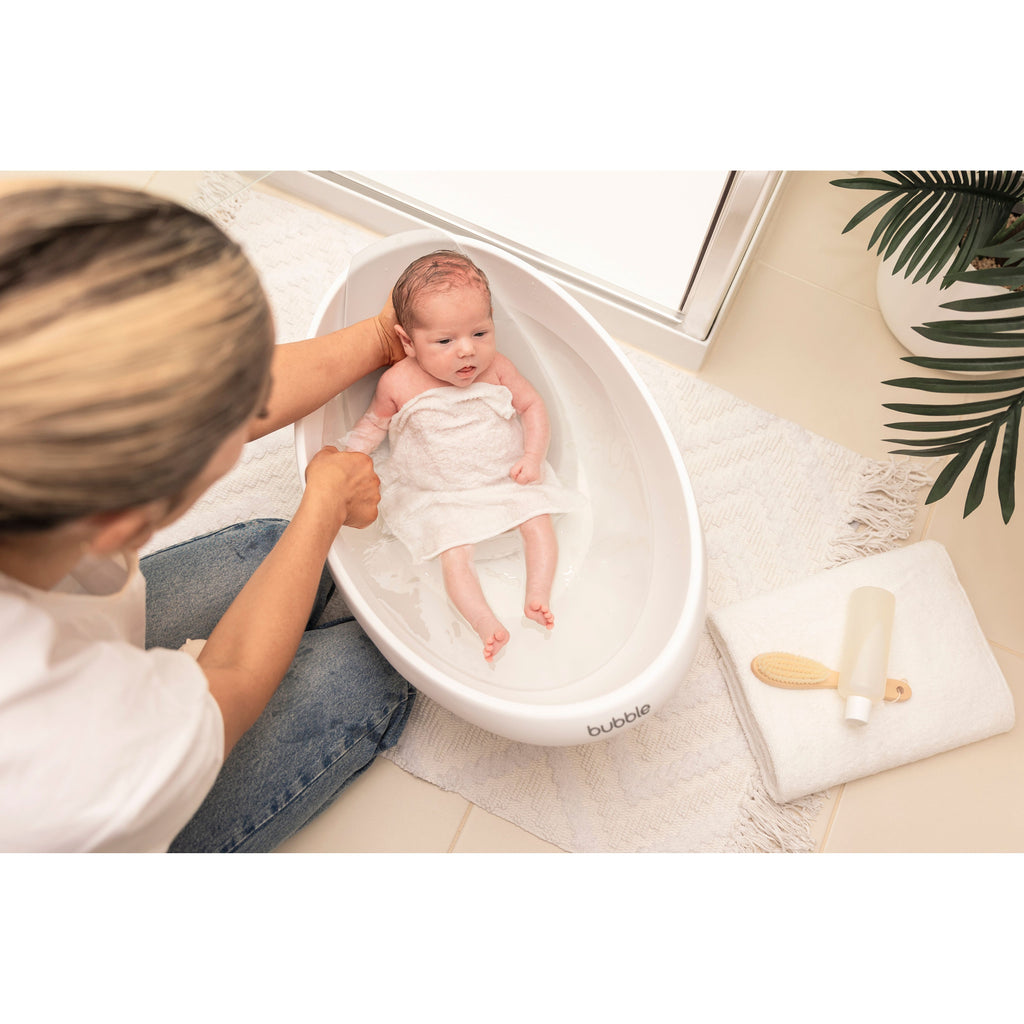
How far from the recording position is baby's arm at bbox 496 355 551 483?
4.18ft

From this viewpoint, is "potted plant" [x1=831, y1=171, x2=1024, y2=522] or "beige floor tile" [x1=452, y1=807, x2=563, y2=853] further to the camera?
"beige floor tile" [x1=452, y1=807, x2=563, y2=853]

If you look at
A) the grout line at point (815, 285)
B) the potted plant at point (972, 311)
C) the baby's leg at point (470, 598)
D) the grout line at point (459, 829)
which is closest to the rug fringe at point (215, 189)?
the baby's leg at point (470, 598)

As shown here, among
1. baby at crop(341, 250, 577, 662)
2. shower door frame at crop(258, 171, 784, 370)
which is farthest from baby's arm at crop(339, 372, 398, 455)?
shower door frame at crop(258, 171, 784, 370)

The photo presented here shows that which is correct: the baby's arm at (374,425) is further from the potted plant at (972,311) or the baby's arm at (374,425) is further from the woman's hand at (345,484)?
the potted plant at (972,311)

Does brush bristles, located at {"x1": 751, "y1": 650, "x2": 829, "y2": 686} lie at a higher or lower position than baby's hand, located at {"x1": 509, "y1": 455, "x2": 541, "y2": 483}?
lower

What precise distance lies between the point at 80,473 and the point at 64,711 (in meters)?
0.21

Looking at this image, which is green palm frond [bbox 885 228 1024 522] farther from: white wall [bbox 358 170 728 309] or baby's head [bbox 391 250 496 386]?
baby's head [bbox 391 250 496 386]

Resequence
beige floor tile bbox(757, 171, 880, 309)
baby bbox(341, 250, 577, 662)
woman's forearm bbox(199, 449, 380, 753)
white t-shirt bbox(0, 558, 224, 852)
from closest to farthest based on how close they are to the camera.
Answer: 1. white t-shirt bbox(0, 558, 224, 852)
2. woman's forearm bbox(199, 449, 380, 753)
3. baby bbox(341, 250, 577, 662)
4. beige floor tile bbox(757, 171, 880, 309)

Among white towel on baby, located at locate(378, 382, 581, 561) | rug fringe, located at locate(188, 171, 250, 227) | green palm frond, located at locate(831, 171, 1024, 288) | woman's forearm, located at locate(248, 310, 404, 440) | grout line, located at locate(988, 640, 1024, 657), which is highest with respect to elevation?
green palm frond, located at locate(831, 171, 1024, 288)

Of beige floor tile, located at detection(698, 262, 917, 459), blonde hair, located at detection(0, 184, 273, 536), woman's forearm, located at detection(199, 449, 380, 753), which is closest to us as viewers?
blonde hair, located at detection(0, 184, 273, 536)

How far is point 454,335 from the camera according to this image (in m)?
1.18

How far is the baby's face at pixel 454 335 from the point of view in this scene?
115 cm

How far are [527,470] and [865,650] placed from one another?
0.59 m

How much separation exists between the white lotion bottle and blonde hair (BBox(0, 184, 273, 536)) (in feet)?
3.49
